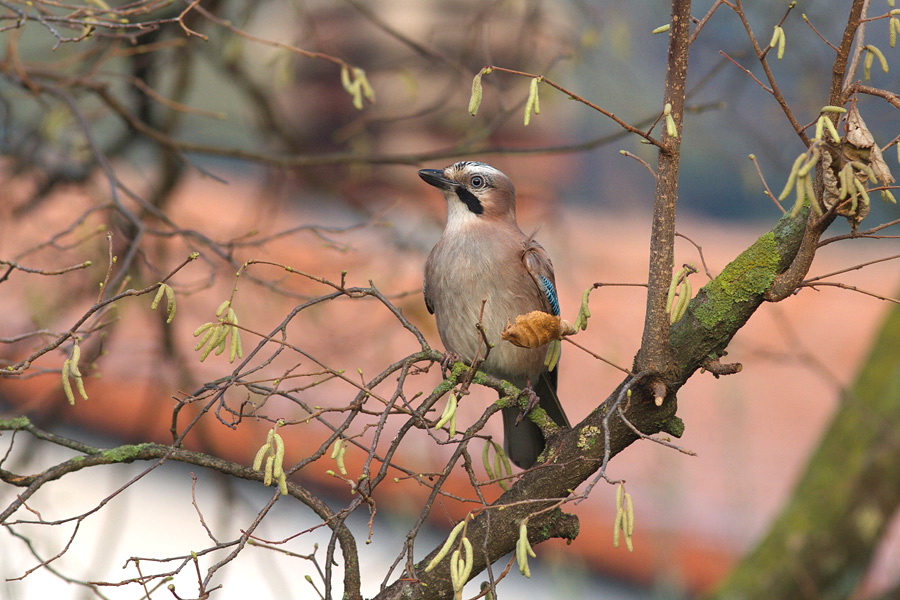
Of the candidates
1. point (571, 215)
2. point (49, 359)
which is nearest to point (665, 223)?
point (49, 359)

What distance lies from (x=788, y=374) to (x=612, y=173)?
2.07 meters

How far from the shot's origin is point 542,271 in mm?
3129

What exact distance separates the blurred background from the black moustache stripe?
0.15 meters

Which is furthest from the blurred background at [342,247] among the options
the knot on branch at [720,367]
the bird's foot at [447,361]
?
the knot on branch at [720,367]

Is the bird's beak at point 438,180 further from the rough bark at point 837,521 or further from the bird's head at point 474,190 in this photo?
the rough bark at point 837,521

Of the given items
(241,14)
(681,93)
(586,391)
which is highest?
(241,14)

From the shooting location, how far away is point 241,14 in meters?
3.61

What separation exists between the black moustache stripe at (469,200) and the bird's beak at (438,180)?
0.03m

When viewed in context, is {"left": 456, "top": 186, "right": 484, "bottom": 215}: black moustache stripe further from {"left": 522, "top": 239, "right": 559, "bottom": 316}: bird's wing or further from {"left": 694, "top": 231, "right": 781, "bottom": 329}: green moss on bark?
{"left": 694, "top": 231, "right": 781, "bottom": 329}: green moss on bark

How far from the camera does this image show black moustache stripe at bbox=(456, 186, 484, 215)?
3240 millimetres

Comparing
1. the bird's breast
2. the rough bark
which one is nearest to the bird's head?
the bird's breast

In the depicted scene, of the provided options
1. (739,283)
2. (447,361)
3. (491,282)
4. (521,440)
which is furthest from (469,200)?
(739,283)

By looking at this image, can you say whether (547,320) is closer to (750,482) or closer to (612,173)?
(750,482)

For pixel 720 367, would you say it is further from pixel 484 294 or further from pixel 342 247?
pixel 342 247
